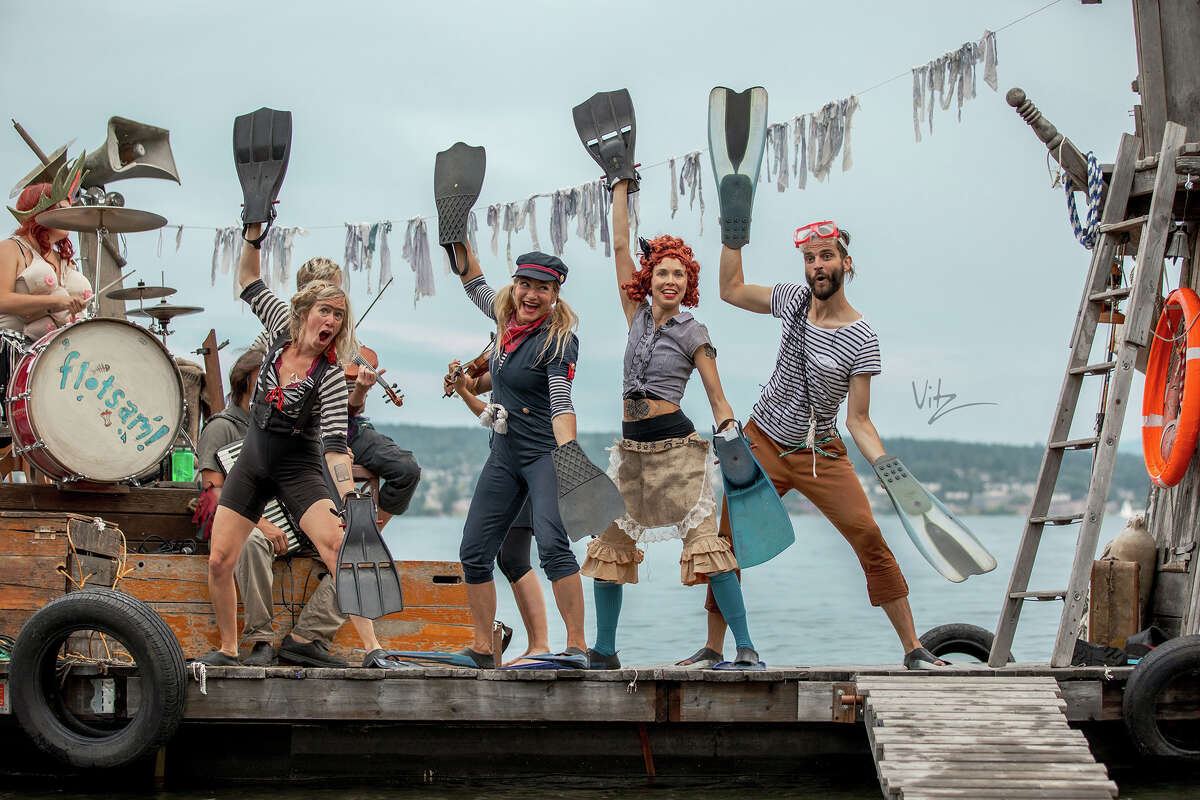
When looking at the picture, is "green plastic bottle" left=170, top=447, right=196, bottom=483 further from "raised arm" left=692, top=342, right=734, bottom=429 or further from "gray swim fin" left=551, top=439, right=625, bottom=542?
"raised arm" left=692, top=342, right=734, bottom=429

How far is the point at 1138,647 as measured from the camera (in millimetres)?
6711

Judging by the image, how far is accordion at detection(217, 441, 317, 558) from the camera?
7.04 meters

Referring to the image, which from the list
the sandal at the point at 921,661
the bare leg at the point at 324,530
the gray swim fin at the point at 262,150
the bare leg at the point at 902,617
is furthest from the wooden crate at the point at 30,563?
the sandal at the point at 921,661

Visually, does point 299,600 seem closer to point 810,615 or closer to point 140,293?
point 140,293

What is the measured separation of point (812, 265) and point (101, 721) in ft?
13.5

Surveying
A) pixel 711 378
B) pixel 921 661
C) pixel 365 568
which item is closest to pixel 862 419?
pixel 711 378

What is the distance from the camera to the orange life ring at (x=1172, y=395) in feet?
22.2

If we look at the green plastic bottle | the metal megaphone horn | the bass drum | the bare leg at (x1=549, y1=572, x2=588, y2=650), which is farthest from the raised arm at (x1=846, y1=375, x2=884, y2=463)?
the metal megaphone horn

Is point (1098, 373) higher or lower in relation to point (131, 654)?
higher

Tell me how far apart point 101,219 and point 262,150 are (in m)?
1.46

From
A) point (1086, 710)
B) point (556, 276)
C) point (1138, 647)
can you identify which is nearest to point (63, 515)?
point (556, 276)

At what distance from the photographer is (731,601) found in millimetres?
6227

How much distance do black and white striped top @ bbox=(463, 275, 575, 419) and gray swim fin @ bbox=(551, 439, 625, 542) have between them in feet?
0.87

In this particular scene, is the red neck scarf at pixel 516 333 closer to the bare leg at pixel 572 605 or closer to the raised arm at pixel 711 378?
the raised arm at pixel 711 378
